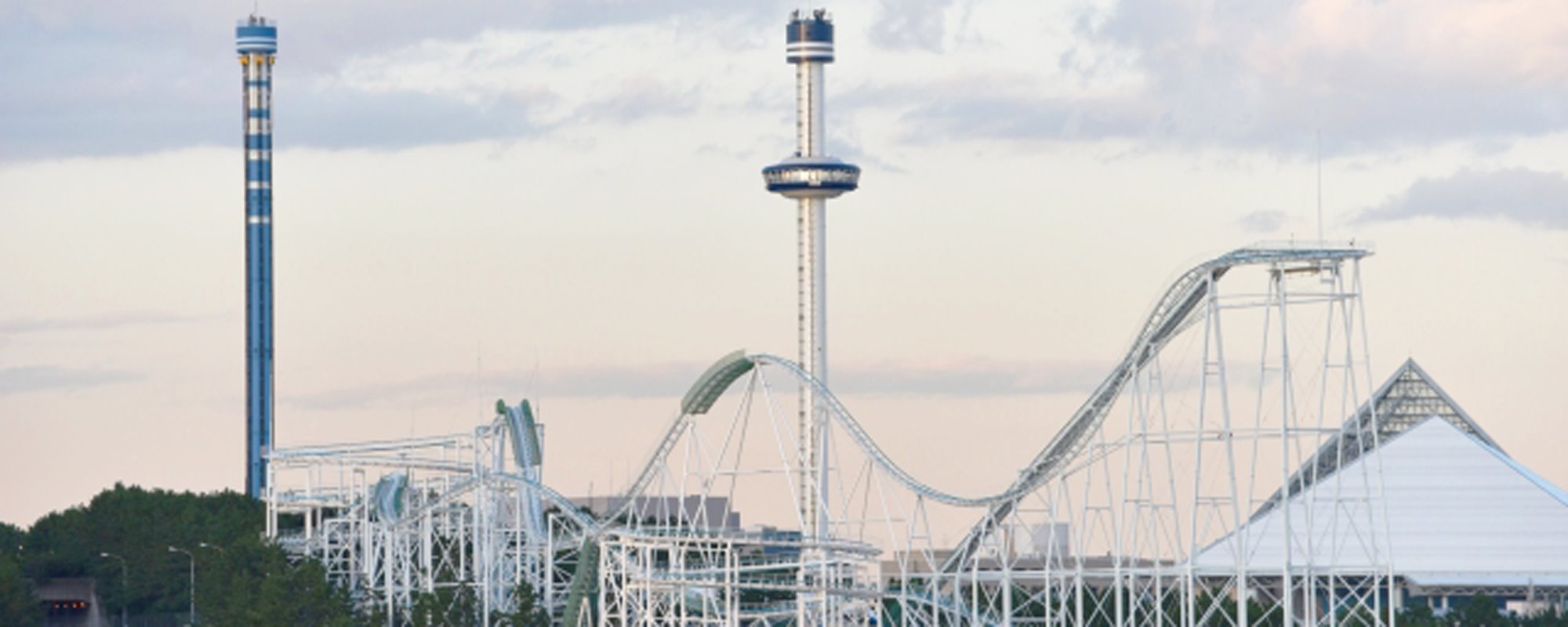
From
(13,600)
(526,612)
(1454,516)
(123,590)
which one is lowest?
(526,612)

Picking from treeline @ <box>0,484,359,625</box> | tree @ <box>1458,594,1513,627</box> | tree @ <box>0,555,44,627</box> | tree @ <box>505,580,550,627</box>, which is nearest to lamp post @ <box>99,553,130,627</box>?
treeline @ <box>0,484,359,625</box>

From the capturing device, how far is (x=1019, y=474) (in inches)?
3713

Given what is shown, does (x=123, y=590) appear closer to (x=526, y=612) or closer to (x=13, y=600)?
(x=13, y=600)

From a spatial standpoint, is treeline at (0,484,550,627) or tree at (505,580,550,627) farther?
treeline at (0,484,550,627)

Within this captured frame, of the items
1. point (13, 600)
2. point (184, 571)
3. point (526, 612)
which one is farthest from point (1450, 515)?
point (13, 600)

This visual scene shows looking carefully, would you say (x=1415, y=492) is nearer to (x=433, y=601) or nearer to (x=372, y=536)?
(x=372, y=536)

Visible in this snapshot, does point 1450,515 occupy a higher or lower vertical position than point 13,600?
higher

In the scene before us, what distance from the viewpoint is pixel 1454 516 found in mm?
158000

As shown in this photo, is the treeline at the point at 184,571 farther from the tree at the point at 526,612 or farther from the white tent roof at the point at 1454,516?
the white tent roof at the point at 1454,516

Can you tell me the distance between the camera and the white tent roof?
499 feet

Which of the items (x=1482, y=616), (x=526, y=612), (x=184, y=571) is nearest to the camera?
(x=526, y=612)

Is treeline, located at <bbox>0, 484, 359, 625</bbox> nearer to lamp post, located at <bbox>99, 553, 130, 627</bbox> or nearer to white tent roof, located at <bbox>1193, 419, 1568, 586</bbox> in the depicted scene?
lamp post, located at <bbox>99, 553, 130, 627</bbox>

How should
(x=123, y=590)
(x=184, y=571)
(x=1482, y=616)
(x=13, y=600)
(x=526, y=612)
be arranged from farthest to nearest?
1. (x=123, y=590)
2. (x=184, y=571)
3. (x=13, y=600)
4. (x=1482, y=616)
5. (x=526, y=612)

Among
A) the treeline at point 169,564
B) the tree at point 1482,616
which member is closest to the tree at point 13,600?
the treeline at point 169,564
